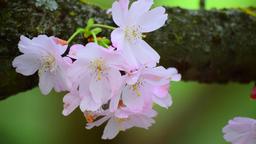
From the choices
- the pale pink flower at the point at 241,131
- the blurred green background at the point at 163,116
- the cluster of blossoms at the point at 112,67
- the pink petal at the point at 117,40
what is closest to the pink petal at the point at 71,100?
the cluster of blossoms at the point at 112,67

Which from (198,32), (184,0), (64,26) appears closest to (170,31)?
(198,32)

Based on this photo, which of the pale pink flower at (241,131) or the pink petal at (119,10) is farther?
the pale pink flower at (241,131)

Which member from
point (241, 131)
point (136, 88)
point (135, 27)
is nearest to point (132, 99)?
point (136, 88)

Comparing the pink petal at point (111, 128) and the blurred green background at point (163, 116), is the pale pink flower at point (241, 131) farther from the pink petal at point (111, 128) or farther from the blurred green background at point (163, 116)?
the blurred green background at point (163, 116)

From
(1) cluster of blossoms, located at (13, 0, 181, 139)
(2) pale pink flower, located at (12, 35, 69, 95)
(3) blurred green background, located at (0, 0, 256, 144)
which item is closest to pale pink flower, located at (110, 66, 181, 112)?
(1) cluster of blossoms, located at (13, 0, 181, 139)

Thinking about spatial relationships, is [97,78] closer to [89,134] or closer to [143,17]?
[143,17]

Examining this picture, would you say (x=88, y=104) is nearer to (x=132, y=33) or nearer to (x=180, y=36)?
(x=132, y=33)
